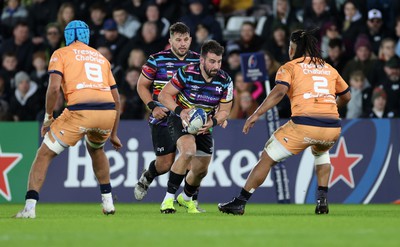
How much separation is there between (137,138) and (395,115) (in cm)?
440

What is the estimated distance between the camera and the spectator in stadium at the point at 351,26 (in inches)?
731

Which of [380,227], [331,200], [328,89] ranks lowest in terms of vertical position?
[331,200]

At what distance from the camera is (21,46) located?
20641 millimetres

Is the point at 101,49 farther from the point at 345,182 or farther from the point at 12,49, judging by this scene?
the point at 345,182

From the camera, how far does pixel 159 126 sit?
43.9ft

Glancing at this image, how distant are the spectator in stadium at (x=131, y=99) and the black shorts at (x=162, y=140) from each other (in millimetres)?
4906

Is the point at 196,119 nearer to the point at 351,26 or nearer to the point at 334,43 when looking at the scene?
the point at 334,43

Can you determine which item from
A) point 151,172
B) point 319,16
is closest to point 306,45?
point 151,172

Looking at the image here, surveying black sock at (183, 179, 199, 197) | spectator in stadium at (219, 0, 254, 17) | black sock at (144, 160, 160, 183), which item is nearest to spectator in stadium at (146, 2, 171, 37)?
spectator in stadium at (219, 0, 254, 17)

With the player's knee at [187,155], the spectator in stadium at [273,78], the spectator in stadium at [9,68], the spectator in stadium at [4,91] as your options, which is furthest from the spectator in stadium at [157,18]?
the player's knee at [187,155]

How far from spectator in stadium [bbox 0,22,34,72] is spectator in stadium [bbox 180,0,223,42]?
3165mm

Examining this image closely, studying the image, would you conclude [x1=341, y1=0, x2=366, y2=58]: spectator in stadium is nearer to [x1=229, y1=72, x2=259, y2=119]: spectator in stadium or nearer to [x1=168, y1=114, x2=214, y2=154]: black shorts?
[x1=229, y1=72, x2=259, y2=119]: spectator in stadium

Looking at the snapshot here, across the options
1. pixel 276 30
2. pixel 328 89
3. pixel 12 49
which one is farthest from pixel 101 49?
pixel 328 89

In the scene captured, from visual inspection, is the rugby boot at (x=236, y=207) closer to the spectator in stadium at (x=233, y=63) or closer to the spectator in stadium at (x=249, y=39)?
the spectator in stadium at (x=233, y=63)
